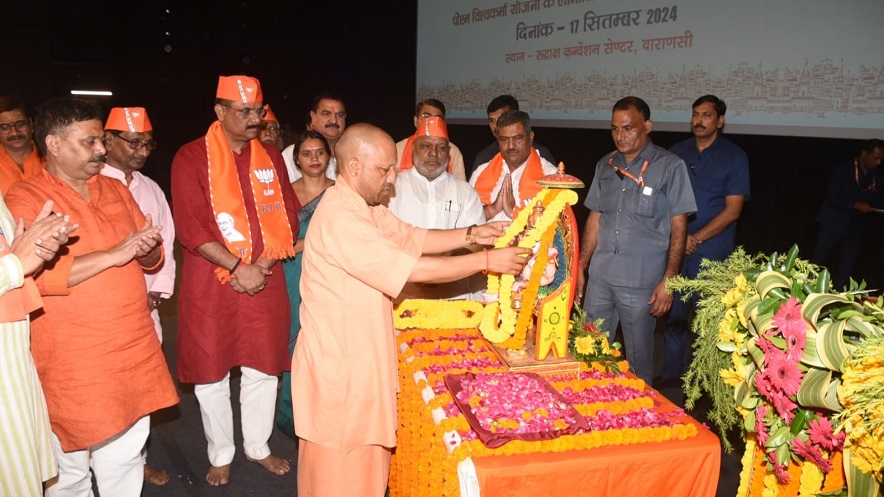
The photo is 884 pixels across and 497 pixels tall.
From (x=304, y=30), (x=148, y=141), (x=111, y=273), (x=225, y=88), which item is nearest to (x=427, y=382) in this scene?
(x=111, y=273)

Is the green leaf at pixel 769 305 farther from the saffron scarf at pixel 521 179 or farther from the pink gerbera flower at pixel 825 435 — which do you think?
the saffron scarf at pixel 521 179

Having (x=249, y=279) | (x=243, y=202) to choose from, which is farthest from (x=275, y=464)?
(x=243, y=202)

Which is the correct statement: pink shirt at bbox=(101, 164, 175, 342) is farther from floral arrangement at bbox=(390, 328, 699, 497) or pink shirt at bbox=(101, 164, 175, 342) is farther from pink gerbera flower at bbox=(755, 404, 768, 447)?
pink gerbera flower at bbox=(755, 404, 768, 447)

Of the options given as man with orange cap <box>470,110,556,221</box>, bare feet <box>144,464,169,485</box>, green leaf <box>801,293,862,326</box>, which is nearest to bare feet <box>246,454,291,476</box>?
bare feet <box>144,464,169,485</box>

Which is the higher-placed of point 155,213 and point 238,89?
point 238,89

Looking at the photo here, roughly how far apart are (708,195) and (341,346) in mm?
3536

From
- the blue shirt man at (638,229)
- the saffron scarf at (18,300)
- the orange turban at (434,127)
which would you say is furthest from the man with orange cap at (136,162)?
the blue shirt man at (638,229)

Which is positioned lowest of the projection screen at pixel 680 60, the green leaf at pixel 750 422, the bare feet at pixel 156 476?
the bare feet at pixel 156 476

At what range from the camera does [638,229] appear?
155 inches

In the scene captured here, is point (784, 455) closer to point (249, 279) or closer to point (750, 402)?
point (750, 402)

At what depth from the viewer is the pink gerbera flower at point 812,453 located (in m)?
1.72

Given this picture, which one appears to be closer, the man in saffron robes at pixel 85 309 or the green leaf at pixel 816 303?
the green leaf at pixel 816 303

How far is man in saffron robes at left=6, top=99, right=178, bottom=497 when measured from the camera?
258cm

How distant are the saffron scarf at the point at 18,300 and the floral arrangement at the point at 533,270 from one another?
1891 mm
